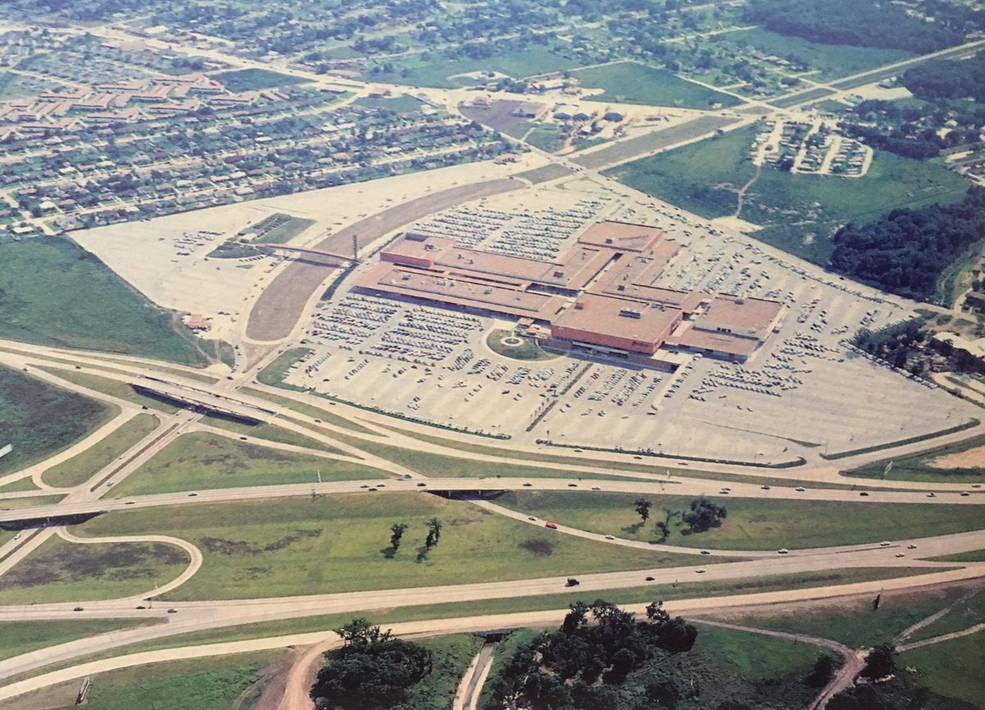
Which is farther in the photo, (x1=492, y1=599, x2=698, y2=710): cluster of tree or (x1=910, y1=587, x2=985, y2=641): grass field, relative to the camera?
(x1=910, y1=587, x2=985, y2=641): grass field

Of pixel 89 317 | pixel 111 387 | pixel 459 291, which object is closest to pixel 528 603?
pixel 111 387

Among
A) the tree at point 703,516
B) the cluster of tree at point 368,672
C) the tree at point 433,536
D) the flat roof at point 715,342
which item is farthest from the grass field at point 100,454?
the flat roof at point 715,342

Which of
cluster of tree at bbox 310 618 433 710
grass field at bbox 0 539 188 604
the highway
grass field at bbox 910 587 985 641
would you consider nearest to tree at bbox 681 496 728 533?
the highway

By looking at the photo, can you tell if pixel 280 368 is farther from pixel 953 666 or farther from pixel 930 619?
pixel 953 666

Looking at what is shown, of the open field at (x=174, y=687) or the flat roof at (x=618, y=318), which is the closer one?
the open field at (x=174, y=687)

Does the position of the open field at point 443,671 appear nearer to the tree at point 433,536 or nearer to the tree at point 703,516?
the tree at point 433,536

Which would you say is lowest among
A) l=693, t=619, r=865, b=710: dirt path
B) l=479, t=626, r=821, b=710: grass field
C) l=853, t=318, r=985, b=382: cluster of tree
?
l=479, t=626, r=821, b=710: grass field

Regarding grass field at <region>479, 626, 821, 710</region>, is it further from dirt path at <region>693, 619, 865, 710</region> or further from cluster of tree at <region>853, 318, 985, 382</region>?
cluster of tree at <region>853, 318, 985, 382</region>
